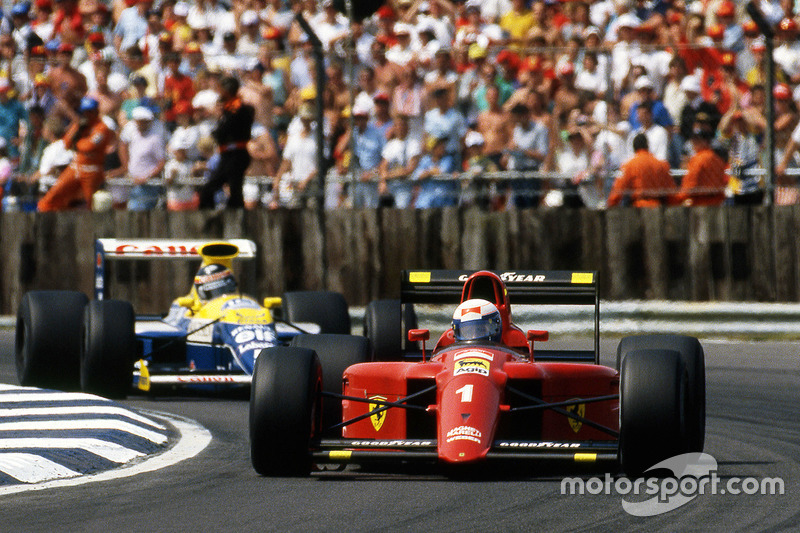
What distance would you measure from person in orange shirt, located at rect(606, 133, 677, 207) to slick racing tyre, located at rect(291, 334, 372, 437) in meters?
6.26

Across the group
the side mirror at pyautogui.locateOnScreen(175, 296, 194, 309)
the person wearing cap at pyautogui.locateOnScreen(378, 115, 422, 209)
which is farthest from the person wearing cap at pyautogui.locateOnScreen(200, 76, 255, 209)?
the side mirror at pyautogui.locateOnScreen(175, 296, 194, 309)

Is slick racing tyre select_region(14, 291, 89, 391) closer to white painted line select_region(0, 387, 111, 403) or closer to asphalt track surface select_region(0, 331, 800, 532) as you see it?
white painted line select_region(0, 387, 111, 403)

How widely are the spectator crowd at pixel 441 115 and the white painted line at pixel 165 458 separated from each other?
528 centimetres

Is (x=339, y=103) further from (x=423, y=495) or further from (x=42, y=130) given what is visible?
(x=423, y=495)

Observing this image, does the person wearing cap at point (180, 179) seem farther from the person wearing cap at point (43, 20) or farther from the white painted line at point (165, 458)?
the white painted line at point (165, 458)

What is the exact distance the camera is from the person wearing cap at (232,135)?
14.7 meters

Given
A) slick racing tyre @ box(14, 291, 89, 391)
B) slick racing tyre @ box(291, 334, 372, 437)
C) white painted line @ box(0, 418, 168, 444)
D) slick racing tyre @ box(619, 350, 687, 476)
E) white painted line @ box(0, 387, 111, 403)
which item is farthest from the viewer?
slick racing tyre @ box(14, 291, 89, 391)

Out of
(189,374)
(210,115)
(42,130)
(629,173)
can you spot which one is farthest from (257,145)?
(189,374)

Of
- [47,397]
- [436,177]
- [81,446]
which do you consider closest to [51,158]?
[436,177]

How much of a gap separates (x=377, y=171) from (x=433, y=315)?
152 centimetres

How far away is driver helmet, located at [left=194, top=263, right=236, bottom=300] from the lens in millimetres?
11852

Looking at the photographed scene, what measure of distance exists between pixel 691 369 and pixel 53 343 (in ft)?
17.9

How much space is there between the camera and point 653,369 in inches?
267

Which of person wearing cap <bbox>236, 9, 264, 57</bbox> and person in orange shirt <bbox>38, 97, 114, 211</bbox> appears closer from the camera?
person in orange shirt <bbox>38, 97, 114, 211</bbox>
